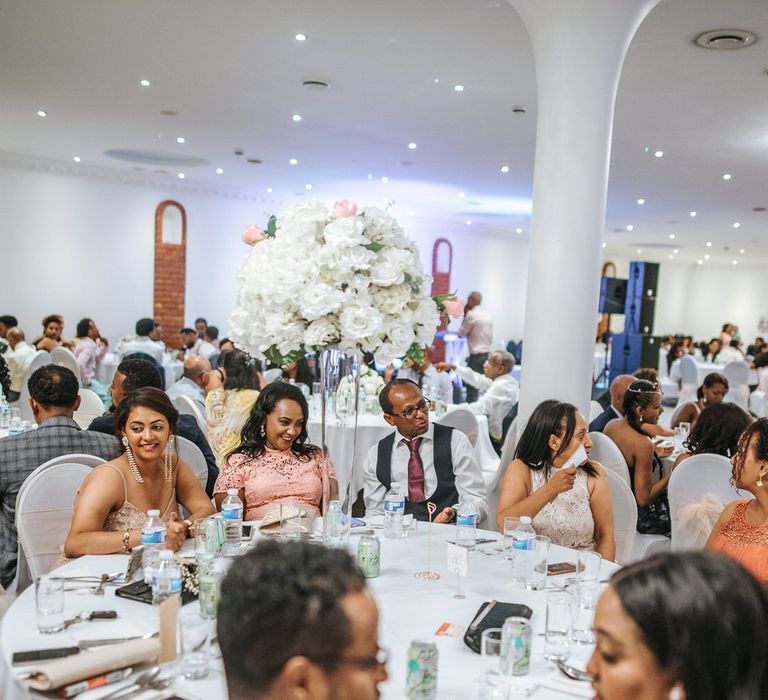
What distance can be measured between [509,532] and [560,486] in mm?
512

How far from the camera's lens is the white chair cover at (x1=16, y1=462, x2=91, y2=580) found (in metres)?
2.96

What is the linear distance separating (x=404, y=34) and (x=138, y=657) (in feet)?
16.3

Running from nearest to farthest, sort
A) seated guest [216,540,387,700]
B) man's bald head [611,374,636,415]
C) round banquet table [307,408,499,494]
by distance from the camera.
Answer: seated guest [216,540,387,700]
man's bald head [611,374,636,415]
round banquet table [307,408,499,494]

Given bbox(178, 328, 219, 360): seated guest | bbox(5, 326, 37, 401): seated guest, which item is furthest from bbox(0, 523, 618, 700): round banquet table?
bbox(178, 328, 219, 360): seated guest

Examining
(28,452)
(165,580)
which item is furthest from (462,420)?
(165,580)

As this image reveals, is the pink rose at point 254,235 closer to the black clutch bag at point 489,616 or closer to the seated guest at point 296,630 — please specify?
the black clutch bag at point 489,616

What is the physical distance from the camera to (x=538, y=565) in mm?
2531

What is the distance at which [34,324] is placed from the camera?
12.3m

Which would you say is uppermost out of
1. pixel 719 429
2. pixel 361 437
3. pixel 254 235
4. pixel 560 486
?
pixel 254 235

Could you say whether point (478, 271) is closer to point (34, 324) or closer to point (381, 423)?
point (34, 324)

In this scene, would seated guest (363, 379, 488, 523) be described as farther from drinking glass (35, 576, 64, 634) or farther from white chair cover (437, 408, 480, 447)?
white chair cover (437, 408, 480, 447)

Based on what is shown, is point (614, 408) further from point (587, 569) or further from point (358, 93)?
point (358, 93)

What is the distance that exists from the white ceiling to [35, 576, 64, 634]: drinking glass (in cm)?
427

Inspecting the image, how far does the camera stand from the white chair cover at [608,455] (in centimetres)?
420
